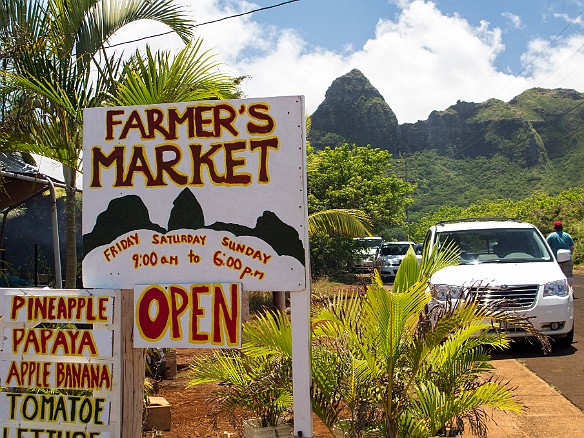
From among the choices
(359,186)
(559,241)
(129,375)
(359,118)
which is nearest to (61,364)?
(129,375)

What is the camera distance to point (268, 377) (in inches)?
161

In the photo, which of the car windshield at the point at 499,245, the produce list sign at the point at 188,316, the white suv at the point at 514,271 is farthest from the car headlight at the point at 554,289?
the produce list sign at the point at 188,316

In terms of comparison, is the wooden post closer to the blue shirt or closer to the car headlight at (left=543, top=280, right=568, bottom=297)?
the car headlight at (left=543, top=280, right=568, bottom=297)

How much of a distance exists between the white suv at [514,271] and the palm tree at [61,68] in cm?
410

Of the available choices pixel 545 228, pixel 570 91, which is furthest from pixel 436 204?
pixel 570 91

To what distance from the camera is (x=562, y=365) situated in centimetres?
760

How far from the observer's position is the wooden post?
3832mm

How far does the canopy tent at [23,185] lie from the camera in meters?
8.52

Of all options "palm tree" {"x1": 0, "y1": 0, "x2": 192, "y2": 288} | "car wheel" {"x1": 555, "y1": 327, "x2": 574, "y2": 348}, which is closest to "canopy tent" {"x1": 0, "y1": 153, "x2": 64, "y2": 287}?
"palm tree" {"x1": 0, "y1": 0, "x2": 192, "y2": 288}

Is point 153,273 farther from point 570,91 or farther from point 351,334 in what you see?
point 570,91

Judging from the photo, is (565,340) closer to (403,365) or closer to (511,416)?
(511,416)

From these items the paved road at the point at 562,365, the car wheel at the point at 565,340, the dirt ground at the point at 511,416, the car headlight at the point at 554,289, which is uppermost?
the car headlight at the point at 554,289

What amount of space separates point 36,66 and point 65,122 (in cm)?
73

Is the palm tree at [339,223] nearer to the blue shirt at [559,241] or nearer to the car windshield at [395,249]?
the blue shirt at [559,241]
